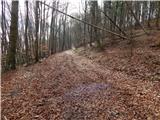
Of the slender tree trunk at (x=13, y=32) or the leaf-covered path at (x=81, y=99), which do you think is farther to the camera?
the slender tree trunk at (x=13, y=32)

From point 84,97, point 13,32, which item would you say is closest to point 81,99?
point 84,97

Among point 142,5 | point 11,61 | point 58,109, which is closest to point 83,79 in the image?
point 58,109

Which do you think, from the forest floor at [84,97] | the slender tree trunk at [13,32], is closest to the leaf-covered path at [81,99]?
the forest floor at [84,97]

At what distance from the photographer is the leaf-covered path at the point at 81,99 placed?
23.6 feet

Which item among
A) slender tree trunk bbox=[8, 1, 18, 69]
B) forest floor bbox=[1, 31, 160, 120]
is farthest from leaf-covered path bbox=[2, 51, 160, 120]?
slender tree trunk bbox=[8, 1, 18, 69]

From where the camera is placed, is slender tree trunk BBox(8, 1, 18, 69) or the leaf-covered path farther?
slender tree trunk BBox(8, 1, 18, 69)

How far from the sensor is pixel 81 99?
332 inches

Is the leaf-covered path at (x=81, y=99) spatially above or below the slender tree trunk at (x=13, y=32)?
below

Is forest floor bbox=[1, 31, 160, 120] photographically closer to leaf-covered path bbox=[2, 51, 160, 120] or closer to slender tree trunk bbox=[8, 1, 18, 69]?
leaf-covered path bbox=[2, 51, 160, 120]

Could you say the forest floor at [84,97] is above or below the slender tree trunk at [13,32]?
below

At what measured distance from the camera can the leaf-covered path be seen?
7180 millimetres

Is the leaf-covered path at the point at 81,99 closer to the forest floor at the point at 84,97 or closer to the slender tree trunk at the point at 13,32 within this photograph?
the forest floor at the point at 84,97

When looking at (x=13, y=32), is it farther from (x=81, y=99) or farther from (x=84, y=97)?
(x=81, y=99)

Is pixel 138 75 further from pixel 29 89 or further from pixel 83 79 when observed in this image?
pixel 29 89
